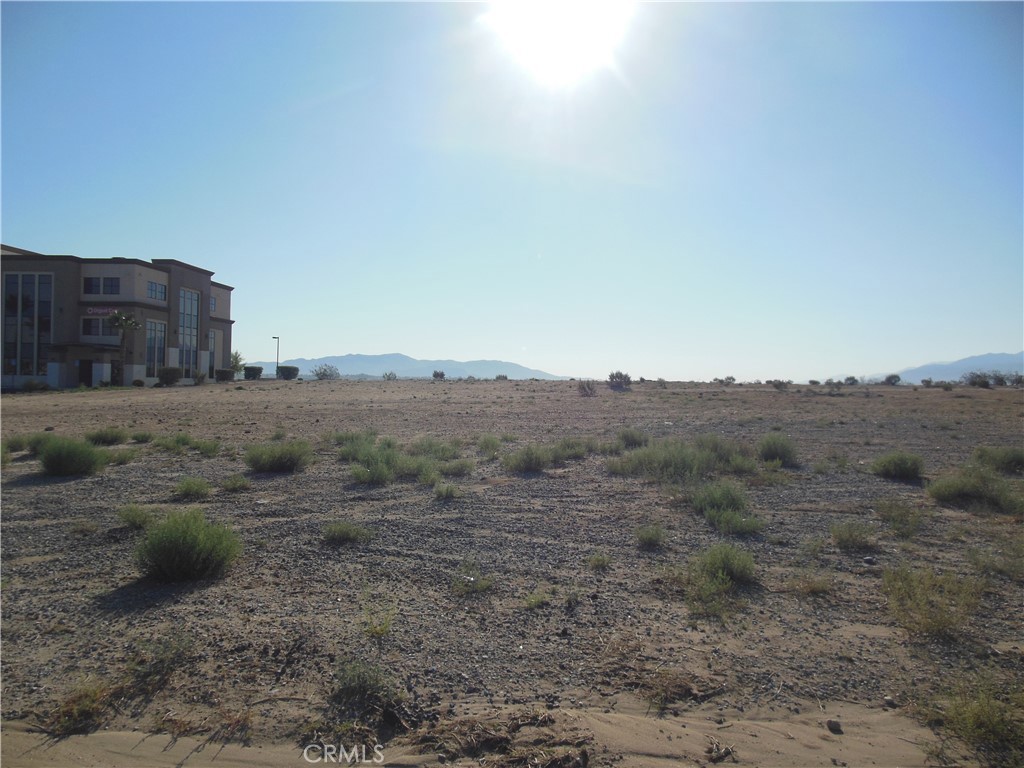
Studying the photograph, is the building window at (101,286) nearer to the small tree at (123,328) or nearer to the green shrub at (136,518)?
the small tree at (123,328)

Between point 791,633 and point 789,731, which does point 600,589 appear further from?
point 789,731

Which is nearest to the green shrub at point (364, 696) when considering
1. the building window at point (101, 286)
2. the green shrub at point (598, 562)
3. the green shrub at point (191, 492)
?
the green shrub at point (598, 562)

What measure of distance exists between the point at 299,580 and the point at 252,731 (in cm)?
325

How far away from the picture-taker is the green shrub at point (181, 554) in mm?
7699

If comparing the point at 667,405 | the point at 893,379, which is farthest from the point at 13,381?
the point at 893,379

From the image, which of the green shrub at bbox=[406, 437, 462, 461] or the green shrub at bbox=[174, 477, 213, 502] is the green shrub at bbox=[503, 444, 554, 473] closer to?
the green shrub at bbox=[406, 437, 462, 461]

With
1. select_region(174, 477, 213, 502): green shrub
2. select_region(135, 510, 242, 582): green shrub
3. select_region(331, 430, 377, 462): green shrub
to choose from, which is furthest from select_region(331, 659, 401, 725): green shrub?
select_region(331, 430, 377, 462): green shrub

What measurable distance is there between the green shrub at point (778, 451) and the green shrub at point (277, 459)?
1316 centimetres

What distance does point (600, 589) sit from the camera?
25.1 feet

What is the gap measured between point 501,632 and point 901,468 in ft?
43.9

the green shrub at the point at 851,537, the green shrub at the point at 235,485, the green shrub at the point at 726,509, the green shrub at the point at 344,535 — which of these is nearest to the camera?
the green shrub at the point at 851,537

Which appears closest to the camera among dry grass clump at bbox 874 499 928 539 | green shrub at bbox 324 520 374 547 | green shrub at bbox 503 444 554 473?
green shrub at bbox 324 520 374 547

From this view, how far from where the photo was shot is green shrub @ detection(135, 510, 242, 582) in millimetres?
7699

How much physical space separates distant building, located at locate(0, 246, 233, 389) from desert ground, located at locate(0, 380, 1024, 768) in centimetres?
5943
